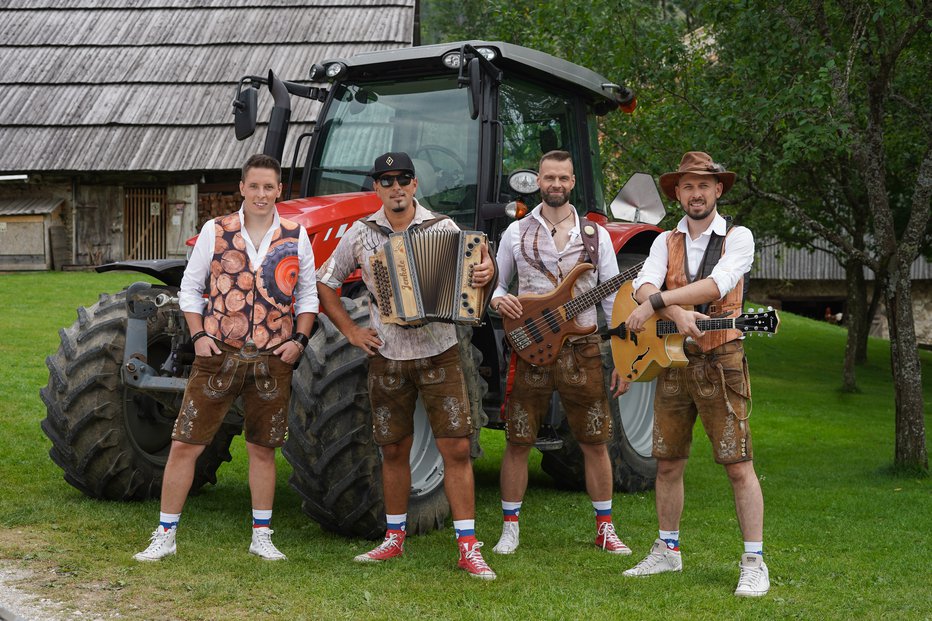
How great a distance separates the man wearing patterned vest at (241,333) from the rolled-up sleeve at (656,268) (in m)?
1.53

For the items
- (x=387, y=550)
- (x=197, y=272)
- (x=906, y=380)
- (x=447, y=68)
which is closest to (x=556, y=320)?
(x=387, y=550)

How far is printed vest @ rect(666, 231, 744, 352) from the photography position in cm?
480

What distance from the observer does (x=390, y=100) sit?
6645mm

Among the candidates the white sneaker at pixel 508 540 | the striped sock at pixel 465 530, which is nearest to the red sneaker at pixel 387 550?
the striped sock at pixel 465 530

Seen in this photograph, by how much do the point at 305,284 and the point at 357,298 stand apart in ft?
2.09

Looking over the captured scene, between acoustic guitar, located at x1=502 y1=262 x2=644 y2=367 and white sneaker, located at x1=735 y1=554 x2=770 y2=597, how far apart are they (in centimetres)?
130

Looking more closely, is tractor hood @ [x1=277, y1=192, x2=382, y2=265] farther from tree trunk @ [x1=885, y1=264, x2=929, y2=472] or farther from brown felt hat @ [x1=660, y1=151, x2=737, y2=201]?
tree trunk @ [x1=885, y1=264, x2=929, y2=472]

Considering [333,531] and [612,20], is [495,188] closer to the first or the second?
[333,531]

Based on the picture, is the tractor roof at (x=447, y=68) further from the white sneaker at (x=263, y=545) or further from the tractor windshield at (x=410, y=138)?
the white sneaker at (x=263, y=545)

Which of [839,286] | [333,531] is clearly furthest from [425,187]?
[839,286]

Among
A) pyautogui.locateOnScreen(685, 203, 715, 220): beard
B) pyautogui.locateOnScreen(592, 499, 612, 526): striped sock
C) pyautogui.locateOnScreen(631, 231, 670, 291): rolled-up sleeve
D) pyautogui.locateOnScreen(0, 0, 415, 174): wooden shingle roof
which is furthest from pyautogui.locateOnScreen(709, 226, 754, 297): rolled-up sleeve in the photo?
pyautogui.locateOnScreen(0, 0, 415, 174): wooden shingle roof

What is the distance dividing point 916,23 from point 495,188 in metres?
4.24

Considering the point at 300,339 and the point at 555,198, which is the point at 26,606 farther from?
the point at 555,198

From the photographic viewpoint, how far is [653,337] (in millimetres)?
4922
